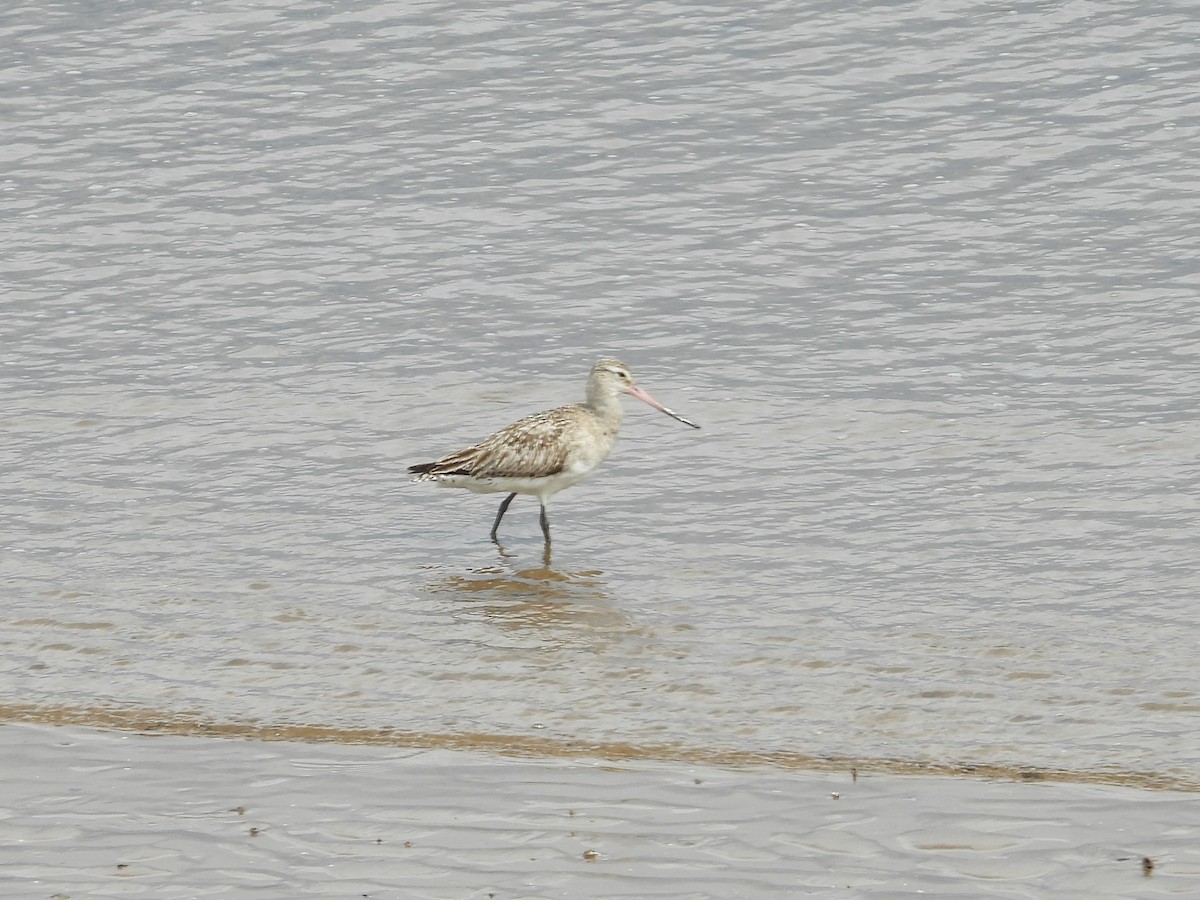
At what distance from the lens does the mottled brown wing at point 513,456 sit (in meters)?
13.4

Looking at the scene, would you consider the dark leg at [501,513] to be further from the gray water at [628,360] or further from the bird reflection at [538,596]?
the bird reflection at [538,596]

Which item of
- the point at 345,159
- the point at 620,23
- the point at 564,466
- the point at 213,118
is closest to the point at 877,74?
the point at 620,23

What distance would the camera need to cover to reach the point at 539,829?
820cm

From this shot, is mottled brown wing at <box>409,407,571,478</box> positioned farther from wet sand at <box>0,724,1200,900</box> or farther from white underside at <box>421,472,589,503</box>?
wet sand at <box>0,724,1200,900</box>

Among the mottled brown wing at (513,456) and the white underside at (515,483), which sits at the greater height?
the mottled brown wing at (513,456)

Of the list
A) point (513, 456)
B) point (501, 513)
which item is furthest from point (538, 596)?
point (501, 513)

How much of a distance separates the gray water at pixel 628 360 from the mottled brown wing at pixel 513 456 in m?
0.61

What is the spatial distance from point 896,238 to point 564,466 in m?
7.26

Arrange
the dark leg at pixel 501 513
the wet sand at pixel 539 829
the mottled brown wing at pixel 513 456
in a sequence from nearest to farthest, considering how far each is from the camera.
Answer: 1. the wet sand at pixel 539 829
2. the mottled brown wing at pixel 513 456
3. the dark leg at pixel 501 513

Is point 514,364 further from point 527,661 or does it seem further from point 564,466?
point 527,661

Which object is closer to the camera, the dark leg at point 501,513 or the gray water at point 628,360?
the gray water at point 628,360

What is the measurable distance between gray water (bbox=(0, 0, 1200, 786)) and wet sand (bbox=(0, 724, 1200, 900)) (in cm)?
80

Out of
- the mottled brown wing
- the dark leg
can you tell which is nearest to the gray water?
the dark leg

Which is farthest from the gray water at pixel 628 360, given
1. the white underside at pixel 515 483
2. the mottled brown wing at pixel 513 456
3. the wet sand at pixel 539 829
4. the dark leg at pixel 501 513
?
the wet sand at pixel 539 829
